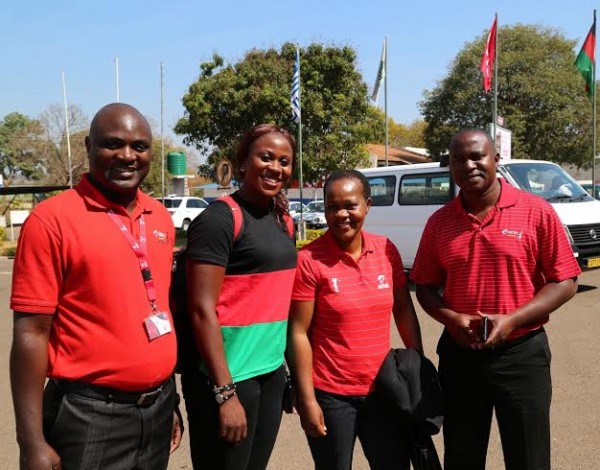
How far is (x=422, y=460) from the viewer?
2.41 meters

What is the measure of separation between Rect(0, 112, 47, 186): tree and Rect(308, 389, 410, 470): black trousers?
43435mm

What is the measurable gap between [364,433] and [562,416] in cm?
233

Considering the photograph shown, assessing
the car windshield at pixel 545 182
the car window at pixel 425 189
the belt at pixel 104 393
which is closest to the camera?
the belt at pixel 104 393

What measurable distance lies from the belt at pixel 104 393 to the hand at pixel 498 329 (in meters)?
1.29

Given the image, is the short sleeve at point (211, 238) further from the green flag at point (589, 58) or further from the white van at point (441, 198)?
the green flag at point (589, 58)

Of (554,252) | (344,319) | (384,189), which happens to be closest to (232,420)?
(344,319)

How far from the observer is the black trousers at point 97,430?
186 cm

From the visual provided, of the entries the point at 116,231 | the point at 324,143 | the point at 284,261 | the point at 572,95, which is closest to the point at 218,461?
the point at 284,261

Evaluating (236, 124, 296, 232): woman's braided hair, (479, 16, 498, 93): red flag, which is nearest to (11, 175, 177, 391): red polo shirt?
(236, 124, 296, 232): woman's braided hair

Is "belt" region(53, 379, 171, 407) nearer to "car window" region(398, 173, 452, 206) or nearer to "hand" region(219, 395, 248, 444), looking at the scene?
"hand" region(219, 395, 248, 444)

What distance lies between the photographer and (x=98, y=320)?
6.15 feet

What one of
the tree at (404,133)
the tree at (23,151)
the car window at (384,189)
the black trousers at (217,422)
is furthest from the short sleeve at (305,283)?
the tree at (404,133)

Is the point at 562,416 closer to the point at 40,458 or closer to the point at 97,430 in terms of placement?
the point at 97,430

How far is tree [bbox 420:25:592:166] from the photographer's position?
31922mm
